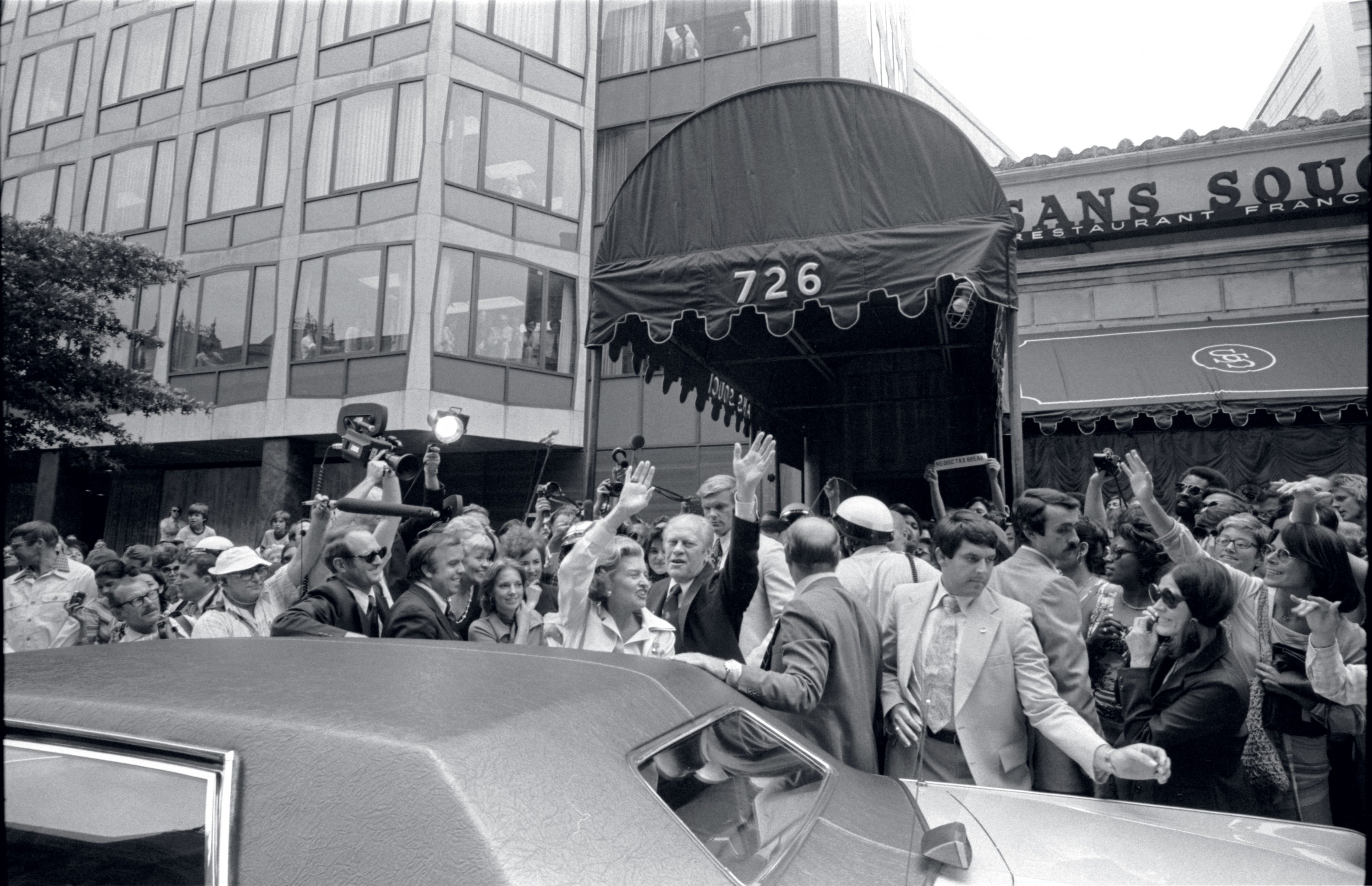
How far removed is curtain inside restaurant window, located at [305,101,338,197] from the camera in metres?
17.0

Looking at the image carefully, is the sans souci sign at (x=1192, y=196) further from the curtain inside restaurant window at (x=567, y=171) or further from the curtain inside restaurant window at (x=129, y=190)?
the curtain inside restaurant window at (x=129, y=190)

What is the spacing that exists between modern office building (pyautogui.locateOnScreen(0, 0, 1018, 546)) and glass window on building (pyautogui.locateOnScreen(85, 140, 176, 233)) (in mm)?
48

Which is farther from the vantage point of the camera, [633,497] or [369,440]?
[369,440]

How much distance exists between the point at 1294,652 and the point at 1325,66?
15.4 m

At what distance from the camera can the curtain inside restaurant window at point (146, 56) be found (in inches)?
741

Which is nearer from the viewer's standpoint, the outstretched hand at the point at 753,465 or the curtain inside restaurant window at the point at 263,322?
the outstretched hand at the point at 753,465

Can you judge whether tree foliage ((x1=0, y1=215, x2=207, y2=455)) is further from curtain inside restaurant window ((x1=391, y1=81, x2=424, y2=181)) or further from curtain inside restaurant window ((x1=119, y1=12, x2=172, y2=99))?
curtain inside restaurant window ((x1=119, y1=12, x2=172, y2=99))

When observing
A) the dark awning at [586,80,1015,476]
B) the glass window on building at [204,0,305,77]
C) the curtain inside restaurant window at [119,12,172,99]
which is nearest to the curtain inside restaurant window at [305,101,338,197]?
the glass window on building at [204,0,305,77]

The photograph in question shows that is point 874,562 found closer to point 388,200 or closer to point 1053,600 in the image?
point 1053,600

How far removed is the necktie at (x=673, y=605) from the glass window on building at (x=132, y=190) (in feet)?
60.8

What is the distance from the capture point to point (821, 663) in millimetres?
2914

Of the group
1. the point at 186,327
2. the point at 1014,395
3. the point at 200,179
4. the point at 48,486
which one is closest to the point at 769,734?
the point at 1014,395

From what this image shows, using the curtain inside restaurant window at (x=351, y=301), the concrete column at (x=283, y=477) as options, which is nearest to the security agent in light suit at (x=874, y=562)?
the curtain inside restaurant window at (x=351, y=301)

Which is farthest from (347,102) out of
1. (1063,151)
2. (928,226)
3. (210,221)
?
(928,226)
